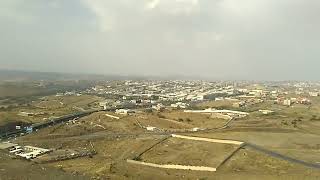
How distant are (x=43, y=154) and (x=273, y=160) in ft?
90.5

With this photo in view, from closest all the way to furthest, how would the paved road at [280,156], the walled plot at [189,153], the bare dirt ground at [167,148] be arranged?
the bare dirt ground at [167,148] < the walled plot at [189,153] < the paved road at [280,156]

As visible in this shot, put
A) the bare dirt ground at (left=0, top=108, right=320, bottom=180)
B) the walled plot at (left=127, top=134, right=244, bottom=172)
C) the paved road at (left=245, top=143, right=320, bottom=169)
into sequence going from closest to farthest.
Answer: the bare dirt ground at (left=0, top=108, right=320, bottom=180), the walled plot at (left=127, top=134, right=244, bottom=172), the paved road at (left=245, top=143, right=320, bottom=169)

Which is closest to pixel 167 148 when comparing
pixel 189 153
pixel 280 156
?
pixel 189 153

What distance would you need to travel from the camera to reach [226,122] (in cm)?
8175

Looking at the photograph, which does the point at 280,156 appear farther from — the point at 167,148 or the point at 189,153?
the point at 167,148

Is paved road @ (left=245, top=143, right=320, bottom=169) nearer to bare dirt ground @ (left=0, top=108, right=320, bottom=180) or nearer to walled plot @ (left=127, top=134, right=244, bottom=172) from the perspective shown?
bare dirt ground @ (left=0, top=108, right=320, bottom=180)

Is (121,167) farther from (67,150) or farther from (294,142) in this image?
(294,142)

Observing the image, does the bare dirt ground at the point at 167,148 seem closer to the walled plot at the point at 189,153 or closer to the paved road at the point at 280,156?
the walled plot at the point at 189,153

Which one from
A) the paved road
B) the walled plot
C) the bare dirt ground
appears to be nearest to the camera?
the bare dirt ground

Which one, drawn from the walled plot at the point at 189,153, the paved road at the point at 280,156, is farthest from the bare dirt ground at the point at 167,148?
the paved road at the point at 280,156

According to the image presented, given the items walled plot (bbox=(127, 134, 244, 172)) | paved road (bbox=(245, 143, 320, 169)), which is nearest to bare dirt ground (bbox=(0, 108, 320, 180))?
walled plot (bbox=(127, 134, 244, 172))

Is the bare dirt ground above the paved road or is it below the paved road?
below

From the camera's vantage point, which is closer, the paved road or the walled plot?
the walled plot

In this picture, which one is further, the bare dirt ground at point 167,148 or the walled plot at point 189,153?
the walled plot at point 189,153
